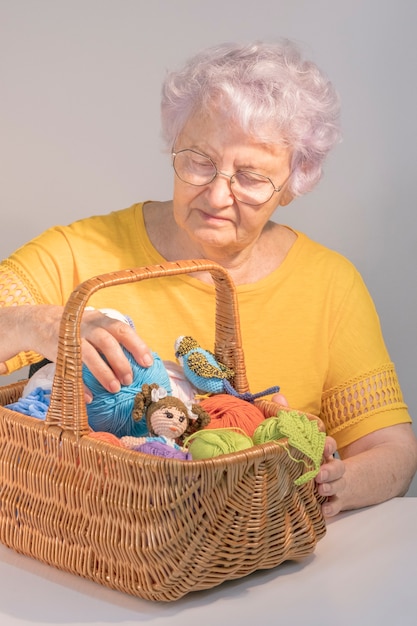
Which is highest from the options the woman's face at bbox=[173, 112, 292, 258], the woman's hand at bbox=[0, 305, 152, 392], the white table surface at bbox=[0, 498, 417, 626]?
the woman's face at bbox=[173, 112, 292, 258]

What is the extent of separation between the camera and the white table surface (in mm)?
1395

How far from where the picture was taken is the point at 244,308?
83.6 inches

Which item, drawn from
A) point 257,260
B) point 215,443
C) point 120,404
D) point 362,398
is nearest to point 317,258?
point 257,260

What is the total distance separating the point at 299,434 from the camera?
1.45m

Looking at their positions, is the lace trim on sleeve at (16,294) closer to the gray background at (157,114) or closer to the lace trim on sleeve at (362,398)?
the lace trim on sleeve at (362,398)

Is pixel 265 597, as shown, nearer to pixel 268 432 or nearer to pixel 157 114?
pixel 268 432

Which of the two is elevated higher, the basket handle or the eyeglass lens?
the eyeglass lens

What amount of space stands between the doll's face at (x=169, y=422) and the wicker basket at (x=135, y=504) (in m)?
0.13

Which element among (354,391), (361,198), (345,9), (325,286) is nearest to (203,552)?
(354,391)

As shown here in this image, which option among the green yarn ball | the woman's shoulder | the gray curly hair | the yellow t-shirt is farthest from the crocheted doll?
the woman's shoulder

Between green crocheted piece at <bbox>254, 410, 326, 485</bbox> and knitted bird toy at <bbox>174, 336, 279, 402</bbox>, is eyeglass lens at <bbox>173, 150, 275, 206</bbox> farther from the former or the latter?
green crocheted piece at <bbox>254, 410, 326, 485</bbox>

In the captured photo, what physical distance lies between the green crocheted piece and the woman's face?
0.57 m

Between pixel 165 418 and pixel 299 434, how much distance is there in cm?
21

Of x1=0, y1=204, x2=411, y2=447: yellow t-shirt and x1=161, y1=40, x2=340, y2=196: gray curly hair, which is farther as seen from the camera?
x1=0, y1=204, x2=411, y2=447: yellow t-shirt
